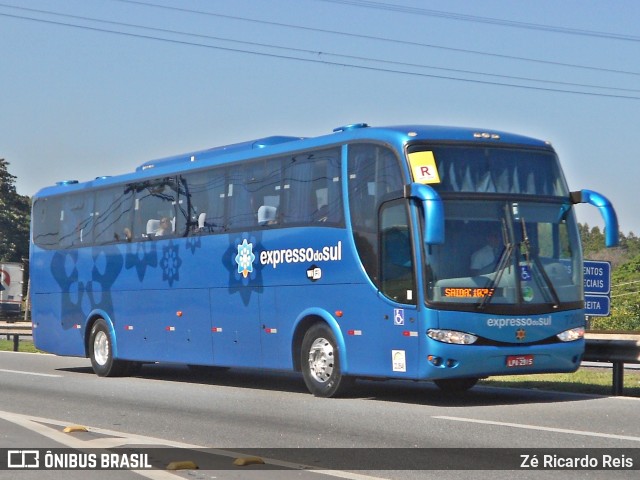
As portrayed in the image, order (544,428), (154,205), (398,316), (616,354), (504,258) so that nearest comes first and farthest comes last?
(544,428), (504,258), (398,316), (616,354), (154,205)

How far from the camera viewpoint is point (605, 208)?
53.0ft

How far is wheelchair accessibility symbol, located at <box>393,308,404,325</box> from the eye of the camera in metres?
15.7

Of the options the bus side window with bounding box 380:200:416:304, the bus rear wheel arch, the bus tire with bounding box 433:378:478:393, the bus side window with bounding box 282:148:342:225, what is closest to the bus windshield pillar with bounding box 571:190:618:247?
the bus side window with bounding box 380:200:416:304

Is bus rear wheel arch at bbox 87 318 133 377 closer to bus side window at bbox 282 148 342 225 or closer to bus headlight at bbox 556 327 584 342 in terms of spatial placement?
bus side window at bbox 282 148 342 225

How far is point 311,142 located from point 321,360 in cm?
299

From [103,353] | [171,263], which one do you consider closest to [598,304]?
[171,263]

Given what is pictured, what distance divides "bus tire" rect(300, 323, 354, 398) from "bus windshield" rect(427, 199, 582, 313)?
223cm

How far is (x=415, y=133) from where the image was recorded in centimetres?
1593

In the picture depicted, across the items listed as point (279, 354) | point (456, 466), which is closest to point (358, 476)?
point (456, 466)

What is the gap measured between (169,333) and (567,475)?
1255 cm

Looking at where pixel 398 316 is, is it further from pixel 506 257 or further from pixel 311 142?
pixel 311 142

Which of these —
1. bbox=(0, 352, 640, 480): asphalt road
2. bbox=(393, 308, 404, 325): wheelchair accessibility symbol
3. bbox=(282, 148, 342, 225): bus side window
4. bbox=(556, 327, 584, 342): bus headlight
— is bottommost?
bbox=(0, 352, 640, 480): asphalt road

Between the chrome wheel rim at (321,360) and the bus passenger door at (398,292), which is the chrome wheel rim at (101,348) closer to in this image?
the chrome wheel rim at (321,360)

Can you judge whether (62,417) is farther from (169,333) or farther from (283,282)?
(169,333)
